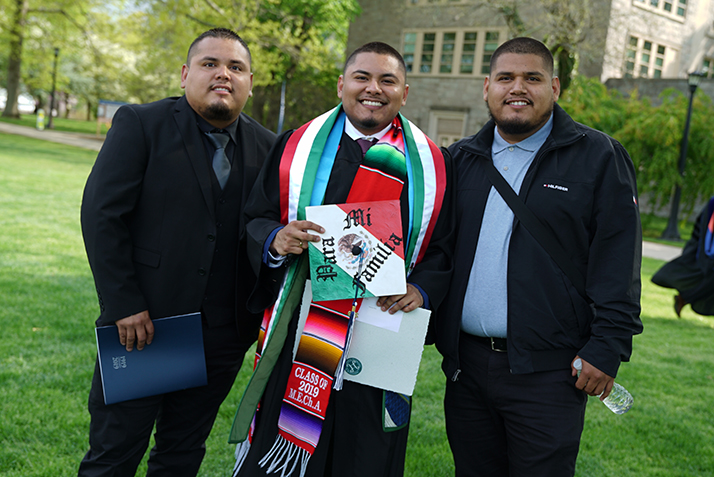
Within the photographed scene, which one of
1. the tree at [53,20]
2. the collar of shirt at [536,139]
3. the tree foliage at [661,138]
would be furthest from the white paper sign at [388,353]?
the tree at [53,20]

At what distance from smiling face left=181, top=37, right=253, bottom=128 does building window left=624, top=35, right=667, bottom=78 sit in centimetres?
2651

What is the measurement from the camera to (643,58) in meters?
26.5

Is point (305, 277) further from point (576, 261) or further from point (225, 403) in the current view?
point (225, 403)

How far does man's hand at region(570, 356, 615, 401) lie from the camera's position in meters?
2.46

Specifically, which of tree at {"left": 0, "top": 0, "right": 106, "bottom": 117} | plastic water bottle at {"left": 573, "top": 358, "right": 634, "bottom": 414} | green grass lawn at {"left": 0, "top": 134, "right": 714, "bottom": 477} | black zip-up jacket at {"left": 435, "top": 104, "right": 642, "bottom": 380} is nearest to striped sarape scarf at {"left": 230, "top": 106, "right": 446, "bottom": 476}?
black zip-up jacket at {"left": 435, "top": 104, "right": 642, "bottom": 380}

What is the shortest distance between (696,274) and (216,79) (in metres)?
7.22

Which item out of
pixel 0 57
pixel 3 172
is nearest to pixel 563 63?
pixel 3 172

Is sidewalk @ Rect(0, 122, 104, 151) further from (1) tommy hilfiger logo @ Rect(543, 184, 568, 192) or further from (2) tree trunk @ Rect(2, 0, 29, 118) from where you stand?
(1) tommy hilfiger logo @ Rect(543, 184, 568, 192)

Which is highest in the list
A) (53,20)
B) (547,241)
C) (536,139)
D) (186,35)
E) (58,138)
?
(53,20)

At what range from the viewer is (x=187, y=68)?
3.05 m

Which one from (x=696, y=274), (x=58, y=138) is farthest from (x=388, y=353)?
(x=58, y=138)

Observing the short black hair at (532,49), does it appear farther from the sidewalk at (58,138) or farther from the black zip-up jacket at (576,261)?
the sidewalk at (58,138)

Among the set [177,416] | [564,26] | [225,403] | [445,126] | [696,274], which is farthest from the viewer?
[445,126]

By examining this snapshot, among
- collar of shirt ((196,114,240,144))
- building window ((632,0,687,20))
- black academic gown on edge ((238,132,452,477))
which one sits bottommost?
black academic gown on edge ((238,132,452,477))
